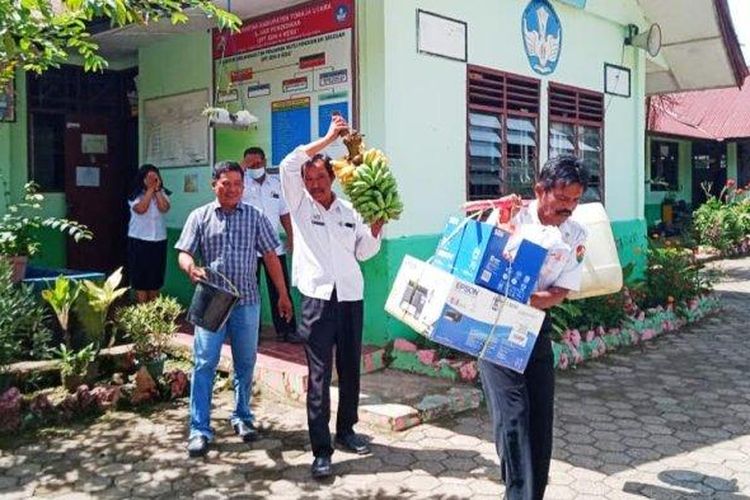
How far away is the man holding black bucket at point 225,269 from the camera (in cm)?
439

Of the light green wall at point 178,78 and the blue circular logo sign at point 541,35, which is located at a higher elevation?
the blue circular logo sign at point 541,35

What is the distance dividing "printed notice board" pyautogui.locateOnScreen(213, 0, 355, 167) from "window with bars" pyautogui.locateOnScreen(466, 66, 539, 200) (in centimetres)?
141

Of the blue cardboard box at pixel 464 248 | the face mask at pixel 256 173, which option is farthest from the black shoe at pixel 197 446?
the face mask at pixel 256 173

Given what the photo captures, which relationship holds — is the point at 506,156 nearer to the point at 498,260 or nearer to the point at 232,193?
the point at 232,193

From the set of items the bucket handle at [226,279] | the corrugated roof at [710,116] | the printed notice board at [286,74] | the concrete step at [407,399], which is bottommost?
the concrete step at [407,399]

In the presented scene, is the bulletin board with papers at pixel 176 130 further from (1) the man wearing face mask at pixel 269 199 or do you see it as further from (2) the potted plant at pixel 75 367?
(2) the potted plant at pixel 75 367

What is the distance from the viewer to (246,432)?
4.59 meters

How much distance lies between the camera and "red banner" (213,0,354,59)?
6.31 m

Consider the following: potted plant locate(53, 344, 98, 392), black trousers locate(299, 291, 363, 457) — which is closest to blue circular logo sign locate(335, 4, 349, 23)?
black trousers locate(299, 291, 363, 457)

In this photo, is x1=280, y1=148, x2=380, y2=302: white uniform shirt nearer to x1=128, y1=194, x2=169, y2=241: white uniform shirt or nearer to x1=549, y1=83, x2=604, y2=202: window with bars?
x1=128, y1=194, x2=169, y2=241: white uniform shirt

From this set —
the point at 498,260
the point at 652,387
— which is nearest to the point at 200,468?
the point at 498,260

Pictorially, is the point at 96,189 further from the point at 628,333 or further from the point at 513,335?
the point at 513,335

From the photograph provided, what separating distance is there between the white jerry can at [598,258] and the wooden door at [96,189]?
6.09 metres

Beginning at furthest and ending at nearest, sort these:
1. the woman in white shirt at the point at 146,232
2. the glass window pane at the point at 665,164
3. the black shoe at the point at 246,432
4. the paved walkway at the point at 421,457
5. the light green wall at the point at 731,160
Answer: the light green wall at the point at 731,160 → the glass window pane at the point at 665,164 → the woman in white shirt at the point at 146,232 → the black shoe at the point at 246,432 → the paved walkway at the point at 421,457
